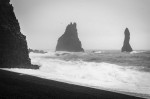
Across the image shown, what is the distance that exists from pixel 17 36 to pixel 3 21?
7.05 ft

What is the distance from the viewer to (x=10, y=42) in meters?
16.7

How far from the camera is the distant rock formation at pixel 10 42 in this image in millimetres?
15632

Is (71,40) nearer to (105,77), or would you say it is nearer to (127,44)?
(127,44)

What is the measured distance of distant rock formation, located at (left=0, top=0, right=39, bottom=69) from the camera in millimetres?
15632

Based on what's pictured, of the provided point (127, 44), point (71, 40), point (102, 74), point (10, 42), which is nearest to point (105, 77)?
point (102, 74)

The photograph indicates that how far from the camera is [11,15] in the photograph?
19109mm

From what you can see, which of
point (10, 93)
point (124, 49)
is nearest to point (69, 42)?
point (124, 49)

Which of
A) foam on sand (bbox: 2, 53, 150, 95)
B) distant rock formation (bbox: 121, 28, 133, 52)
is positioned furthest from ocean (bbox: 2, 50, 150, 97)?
distant rock formation (bbox: 121, 28, 133, 52)

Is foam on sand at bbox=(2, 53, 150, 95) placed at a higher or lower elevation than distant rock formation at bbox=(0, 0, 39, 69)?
lower

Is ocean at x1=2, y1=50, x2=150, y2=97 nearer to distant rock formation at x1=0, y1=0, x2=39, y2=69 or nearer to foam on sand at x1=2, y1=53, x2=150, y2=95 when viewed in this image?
foam on sand at x1=2, y1=53, x2=150, y2=95

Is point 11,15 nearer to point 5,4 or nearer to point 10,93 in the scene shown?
point 5,4

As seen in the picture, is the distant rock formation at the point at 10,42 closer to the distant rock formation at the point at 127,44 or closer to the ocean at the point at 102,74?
the ocean at the point at 102,74

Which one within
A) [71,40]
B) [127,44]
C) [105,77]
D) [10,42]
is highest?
[71,40]

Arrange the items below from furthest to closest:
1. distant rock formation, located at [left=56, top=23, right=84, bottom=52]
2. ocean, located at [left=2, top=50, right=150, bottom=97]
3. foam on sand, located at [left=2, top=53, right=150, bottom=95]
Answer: distant rock formation, located at [left=56, top=23, right=84, bottom=52], ocean, located at [left=2, top=50, right=150, bottom=97], foam on sand, located at [left=2, top=53, right=150, bottom=95]
